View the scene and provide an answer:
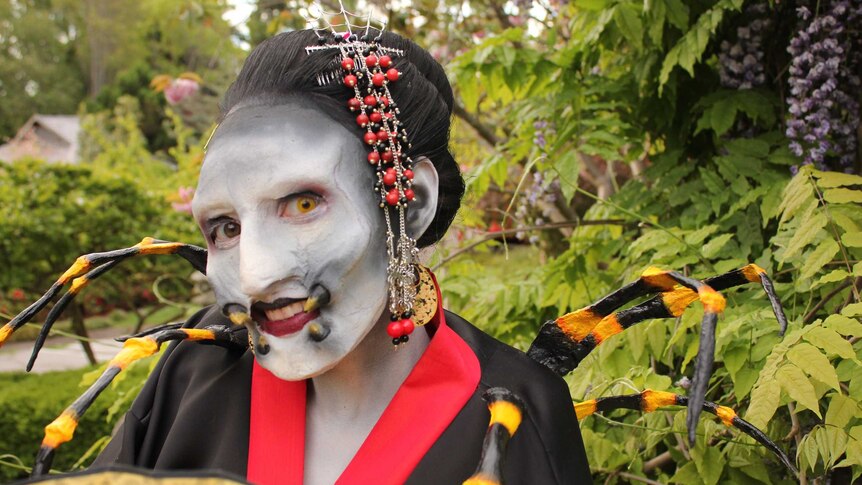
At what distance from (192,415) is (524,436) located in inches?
23.1

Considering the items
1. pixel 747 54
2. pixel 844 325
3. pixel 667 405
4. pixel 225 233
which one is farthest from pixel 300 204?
pixel 747 54

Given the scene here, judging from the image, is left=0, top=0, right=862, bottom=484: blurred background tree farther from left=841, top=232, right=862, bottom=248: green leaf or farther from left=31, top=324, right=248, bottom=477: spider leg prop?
left=31, top=324, right=248, bottom=477: spider leg prop

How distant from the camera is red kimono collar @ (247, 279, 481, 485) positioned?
1.33 meters

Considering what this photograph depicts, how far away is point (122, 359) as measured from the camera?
1.26 metres

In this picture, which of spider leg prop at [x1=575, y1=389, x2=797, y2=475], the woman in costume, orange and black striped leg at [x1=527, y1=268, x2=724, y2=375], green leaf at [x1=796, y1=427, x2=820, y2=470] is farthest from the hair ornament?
green leaf at [x1=796, y1=427, x2=820, y2=470]

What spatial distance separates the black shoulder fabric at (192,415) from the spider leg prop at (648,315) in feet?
1.81

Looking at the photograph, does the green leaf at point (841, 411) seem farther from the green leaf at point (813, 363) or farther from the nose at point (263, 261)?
the nose at point (263, 261)

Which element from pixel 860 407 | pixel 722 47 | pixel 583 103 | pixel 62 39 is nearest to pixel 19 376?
pixel 583 103

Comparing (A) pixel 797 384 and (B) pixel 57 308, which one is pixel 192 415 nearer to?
(B) pixel 57 308

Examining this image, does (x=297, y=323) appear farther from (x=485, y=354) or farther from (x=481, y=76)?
(x=481, y=76)

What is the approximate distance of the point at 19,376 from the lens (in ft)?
22.4

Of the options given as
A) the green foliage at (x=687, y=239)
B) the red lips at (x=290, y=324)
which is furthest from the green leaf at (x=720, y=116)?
Answer: the red lips at (x=290, y=324)

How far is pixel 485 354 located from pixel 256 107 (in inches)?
23.7

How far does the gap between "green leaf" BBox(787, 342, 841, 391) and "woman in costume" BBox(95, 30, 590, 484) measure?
1.40 ft
